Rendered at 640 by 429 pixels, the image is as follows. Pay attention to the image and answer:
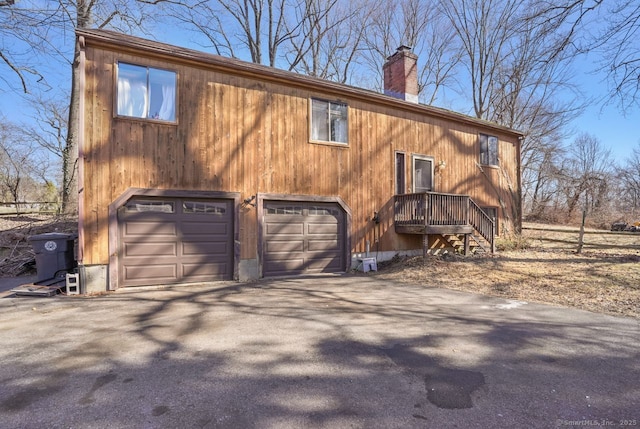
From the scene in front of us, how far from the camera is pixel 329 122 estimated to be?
1014 cm

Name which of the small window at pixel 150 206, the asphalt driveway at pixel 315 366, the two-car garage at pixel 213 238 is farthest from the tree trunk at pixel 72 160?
the asphalt driveway at pixel 315 366

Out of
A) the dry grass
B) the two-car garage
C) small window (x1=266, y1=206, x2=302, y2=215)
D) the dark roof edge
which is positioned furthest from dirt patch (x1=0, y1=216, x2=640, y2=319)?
the dark roof edge

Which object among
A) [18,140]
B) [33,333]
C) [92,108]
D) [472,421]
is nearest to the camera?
[472,421]

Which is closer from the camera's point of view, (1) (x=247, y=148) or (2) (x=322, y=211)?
(1) (x=247, y=148)

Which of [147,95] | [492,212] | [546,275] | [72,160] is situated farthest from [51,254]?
[492,212]

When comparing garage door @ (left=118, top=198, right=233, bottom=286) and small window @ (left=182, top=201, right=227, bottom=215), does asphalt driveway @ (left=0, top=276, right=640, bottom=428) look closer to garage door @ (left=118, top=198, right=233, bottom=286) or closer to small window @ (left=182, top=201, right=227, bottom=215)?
garage door @ (left=118, top=198, right=233, bottom=286)

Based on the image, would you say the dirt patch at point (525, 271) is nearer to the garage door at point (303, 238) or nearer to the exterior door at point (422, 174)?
the garage door at point (303, 238)

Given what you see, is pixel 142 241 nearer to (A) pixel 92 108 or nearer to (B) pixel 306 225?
(A) pixel 92 108

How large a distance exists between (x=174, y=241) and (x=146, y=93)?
346 centimetres

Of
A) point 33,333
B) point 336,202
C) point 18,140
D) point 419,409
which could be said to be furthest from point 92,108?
point 18,140

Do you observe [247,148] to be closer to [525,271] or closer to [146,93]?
[146,93]

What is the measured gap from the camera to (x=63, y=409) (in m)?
2.59

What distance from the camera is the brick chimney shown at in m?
12.9

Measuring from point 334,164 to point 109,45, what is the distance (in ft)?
20.1
